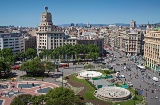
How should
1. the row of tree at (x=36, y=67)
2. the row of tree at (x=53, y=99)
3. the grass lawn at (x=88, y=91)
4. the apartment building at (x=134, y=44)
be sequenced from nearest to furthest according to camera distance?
the row of tree at (x=53, y=99)
the grass lawn at (x=88, y=91)
the row of tree at (x=36, y=67)
the apartment building at (x=134, y=44)

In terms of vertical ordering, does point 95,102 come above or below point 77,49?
below

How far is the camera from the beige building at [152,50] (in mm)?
114162

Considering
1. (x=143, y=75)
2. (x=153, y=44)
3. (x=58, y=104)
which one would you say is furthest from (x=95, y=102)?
(x=153, y=44)

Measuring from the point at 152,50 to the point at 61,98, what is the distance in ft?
259

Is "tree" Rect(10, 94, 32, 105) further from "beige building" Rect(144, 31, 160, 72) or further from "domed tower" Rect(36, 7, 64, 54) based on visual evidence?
"domed tower" Rect(36, 7, 64, 54)

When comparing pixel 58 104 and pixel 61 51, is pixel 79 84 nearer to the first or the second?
pixel 58 104

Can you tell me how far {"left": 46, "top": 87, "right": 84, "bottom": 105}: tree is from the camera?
162 feet

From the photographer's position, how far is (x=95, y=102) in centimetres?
6825

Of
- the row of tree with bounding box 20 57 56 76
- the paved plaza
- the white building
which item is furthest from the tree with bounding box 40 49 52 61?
the paved plaza

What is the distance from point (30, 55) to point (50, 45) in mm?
18969

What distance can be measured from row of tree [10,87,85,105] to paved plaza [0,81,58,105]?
21.5 metres

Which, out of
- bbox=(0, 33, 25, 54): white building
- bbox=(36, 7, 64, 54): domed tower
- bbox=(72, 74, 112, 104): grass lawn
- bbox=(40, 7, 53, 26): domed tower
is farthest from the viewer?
bbox=(40, 7, 53, 26): domed tower

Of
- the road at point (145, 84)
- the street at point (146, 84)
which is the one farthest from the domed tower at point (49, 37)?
the road at point (145, 84)

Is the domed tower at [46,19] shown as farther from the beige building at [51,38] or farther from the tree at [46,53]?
the tree at [46,53]
